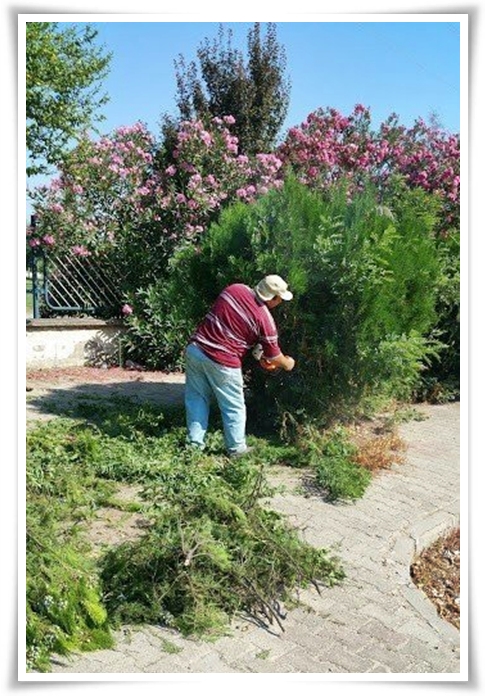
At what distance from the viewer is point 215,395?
6.56 m

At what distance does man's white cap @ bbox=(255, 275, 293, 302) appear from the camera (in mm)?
6266

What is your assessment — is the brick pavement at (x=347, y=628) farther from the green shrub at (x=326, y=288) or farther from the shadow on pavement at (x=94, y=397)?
the shadow on pavement at (x=94, y=397)

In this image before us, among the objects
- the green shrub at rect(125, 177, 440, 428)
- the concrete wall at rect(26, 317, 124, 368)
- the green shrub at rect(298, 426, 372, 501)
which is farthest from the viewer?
the concrete wall at rect(26, 317, 124, 368)

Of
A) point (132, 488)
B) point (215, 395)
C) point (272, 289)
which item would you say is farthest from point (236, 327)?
point (132, 488)

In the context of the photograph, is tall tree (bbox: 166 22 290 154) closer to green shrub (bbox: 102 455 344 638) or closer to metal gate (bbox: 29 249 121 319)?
metal gate (bbox: 29 249 121 319)

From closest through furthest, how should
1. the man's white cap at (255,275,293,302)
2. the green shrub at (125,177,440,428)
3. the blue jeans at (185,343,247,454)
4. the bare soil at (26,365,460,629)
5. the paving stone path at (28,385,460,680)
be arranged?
1. the paving stone path at (28,385,460,680)
2. the bare soil at (26,365,460,629)
3. the man's white cap at (255,275,293,302)
4. the blue jeans at (185,343,247,454)
5. the green shrub at (125,177,440,428)

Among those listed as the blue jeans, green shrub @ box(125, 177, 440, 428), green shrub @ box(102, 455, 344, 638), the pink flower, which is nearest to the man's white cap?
green shrub @ box(125, 177, 440, 428)

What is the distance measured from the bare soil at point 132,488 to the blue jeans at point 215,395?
105 cm

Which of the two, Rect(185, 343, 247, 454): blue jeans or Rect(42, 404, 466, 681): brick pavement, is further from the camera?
Rect(185, 343, 247, 454): blue jeans

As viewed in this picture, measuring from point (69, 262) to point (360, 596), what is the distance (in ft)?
28.2
